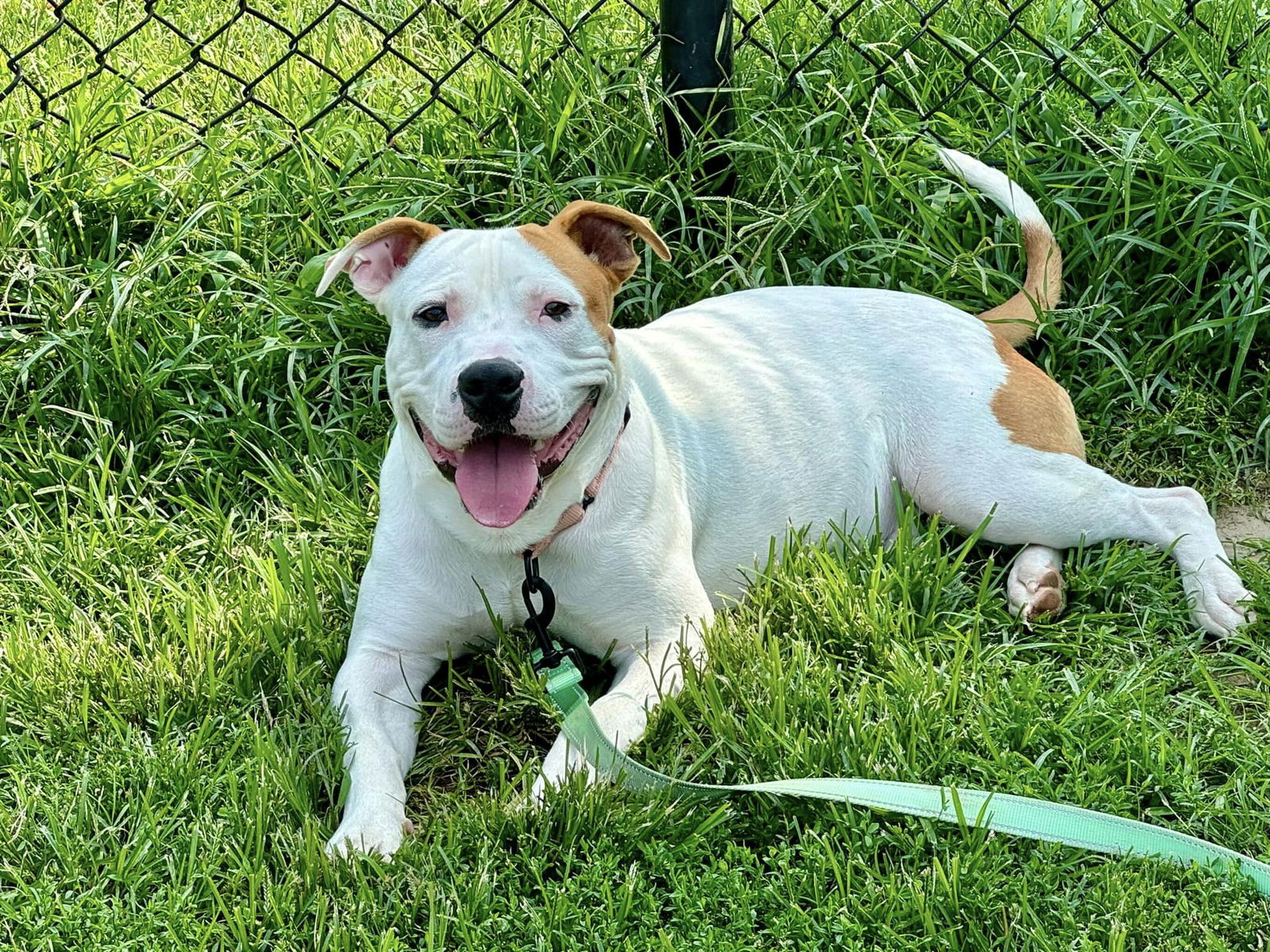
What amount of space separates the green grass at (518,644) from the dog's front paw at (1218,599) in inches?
1.7

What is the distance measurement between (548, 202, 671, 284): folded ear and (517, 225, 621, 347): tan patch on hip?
4cm

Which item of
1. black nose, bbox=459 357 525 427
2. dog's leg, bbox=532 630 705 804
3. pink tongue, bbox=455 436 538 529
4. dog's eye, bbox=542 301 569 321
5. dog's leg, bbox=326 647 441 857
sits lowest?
dog's leg, bbox=326 647 441 857

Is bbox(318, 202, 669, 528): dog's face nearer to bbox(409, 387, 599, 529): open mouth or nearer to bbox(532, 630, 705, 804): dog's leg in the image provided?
bbox(409, 387, 599, 529): open mouth

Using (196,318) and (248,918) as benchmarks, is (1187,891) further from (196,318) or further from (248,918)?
(196,318)

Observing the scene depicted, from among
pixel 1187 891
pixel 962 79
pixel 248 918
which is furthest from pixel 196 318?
pixel 1187 891

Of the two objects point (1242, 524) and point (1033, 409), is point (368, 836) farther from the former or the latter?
point (1242, 524)

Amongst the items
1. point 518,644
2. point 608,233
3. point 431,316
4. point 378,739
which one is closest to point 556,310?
point 431,316

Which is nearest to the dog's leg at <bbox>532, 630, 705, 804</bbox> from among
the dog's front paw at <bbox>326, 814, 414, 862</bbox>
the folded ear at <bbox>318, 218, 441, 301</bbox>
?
the dog's front paw at <bbox>326, 814, 414, 862</bbox>

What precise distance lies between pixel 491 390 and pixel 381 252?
1.82 ft

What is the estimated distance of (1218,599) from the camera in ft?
11.0

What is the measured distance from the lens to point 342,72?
4.82 meters

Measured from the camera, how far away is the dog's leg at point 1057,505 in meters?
3.53

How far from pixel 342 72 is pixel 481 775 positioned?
2.71m

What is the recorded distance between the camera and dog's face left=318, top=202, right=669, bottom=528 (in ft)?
9.20
